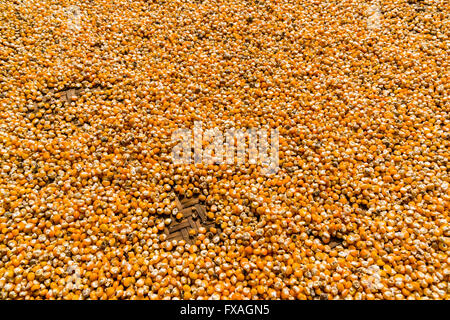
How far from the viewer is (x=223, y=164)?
283 centimetres

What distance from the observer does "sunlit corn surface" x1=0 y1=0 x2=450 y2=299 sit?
2.25 metres

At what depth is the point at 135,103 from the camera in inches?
129

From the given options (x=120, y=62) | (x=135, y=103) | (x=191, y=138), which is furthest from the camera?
(x=120, y=62)

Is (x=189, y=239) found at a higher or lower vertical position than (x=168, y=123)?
lower

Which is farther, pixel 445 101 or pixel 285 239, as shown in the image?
pixel 445 101

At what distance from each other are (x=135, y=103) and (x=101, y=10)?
195cm

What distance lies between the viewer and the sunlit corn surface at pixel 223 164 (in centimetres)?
225

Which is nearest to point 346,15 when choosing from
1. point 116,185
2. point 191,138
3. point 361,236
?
point 191,138

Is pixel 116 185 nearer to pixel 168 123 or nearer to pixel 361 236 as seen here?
pixel 168 123

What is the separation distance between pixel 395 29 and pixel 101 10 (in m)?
4.07
